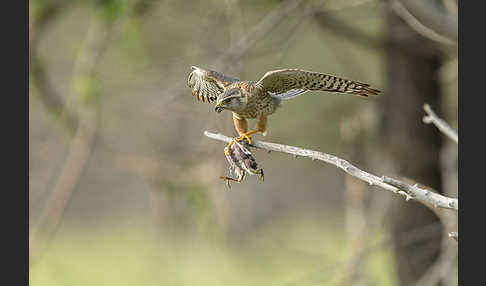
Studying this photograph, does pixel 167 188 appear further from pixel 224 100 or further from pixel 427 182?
pixel 224 100

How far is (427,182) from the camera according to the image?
502cm

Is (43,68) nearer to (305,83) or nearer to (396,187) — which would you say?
(305,83)

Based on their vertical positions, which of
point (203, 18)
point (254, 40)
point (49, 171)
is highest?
point (203, 18)

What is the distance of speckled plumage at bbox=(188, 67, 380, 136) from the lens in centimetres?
196

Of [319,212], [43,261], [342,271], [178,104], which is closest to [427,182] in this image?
[342,271]

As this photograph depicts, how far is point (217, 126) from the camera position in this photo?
13.4ft

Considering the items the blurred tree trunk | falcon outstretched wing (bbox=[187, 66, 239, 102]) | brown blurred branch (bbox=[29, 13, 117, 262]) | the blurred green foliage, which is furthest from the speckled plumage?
the blurred green foliage

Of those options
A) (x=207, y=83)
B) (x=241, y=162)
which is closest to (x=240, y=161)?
(x=241, y=162)

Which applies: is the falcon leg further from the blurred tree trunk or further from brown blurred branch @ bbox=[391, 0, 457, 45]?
the blurred tree trunk

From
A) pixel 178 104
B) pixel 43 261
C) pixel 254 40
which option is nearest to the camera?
pixel 254 40

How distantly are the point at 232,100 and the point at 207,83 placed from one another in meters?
0.17

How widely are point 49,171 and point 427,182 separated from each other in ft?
11.9

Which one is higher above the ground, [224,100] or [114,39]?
[114,39]

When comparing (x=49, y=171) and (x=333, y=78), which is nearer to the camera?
(x=333, y=78)
